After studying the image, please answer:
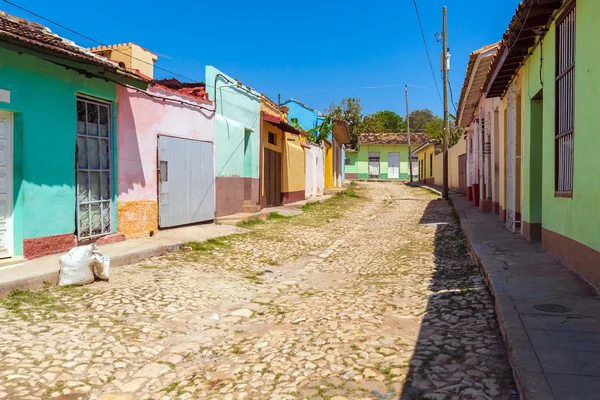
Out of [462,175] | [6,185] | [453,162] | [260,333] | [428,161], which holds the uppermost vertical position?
[428,161]

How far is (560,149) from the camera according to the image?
19.5ft

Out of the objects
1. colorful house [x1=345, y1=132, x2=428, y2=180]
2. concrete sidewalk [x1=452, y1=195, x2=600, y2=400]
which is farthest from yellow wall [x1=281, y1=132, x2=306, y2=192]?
colorful house [x1=345, y1=132, x2=428, y2=180]

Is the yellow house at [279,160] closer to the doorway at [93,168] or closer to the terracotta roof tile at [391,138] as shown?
the doorway at [93,168]

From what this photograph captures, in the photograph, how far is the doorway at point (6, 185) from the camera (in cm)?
622

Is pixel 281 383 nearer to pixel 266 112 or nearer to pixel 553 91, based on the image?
pixel 553 91

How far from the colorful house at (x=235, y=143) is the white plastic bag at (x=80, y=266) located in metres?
5.89

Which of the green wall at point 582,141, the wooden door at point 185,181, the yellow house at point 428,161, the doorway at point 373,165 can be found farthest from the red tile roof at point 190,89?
the doorway at point 373,165

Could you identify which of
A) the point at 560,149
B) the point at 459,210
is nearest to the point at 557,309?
the point at 560,149

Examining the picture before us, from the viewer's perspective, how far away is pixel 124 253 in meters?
7.04

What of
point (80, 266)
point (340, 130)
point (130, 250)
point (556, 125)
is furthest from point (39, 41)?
point (340, 130)

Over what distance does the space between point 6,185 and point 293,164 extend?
41.3 ft

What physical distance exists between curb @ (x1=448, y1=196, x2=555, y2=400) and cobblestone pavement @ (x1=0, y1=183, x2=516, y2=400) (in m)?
0.13

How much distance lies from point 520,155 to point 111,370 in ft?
24.9

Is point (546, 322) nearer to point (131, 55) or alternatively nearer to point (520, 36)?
point (520, 36)
